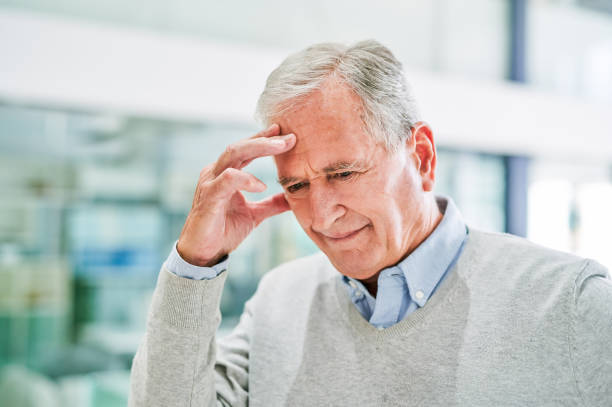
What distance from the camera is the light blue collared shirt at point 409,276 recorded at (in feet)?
3.29

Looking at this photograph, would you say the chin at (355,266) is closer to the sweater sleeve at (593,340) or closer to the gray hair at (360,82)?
the gray hair at (360,82)

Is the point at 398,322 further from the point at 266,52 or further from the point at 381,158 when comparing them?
the point at 266,52

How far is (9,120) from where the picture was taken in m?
2.34

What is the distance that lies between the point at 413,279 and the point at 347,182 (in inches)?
9.6

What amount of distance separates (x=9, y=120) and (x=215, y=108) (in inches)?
38.2

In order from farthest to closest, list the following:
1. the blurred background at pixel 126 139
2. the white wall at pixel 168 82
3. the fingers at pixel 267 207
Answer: the blurred background at pixel 126 139 < the white wall at pixel 168 82 < the fingers at pixel 267 207

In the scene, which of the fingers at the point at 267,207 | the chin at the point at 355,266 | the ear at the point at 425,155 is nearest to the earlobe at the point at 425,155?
the ear at the point at 425,155

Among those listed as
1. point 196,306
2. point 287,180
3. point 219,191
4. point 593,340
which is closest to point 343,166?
point 287,180

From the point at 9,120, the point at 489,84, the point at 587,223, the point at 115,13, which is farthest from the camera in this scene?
the point at 587,223

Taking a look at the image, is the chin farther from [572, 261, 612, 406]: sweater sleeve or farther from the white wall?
the white wall

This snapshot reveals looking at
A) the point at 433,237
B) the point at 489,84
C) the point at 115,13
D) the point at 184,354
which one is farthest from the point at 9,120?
the point at 489,84

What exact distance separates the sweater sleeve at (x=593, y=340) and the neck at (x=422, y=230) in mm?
313

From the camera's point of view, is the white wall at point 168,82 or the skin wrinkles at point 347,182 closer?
the skin wrinkles at point 347,182

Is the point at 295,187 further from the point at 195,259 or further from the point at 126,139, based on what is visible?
the point at 126,139
